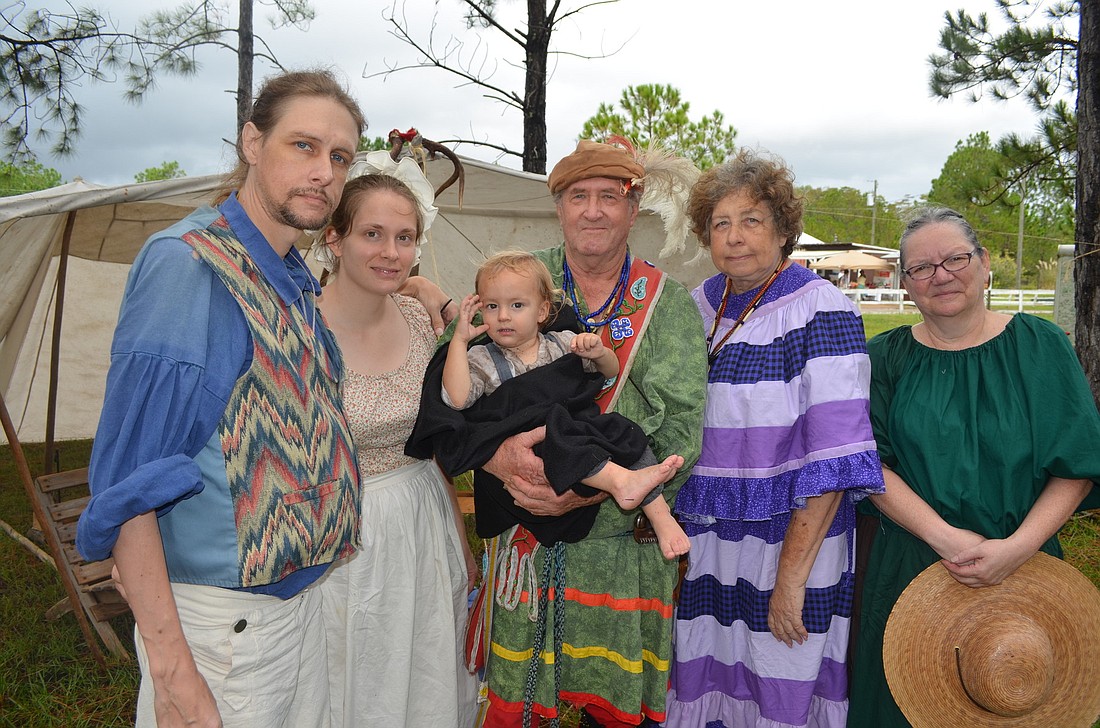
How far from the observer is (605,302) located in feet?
8.25

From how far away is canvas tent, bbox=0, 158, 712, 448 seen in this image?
4.51 m

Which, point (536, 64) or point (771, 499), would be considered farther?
point (536, 64)

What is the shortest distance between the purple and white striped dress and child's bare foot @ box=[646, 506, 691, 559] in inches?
10.2

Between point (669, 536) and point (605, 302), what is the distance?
83 cm

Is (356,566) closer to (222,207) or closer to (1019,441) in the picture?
(222,207)

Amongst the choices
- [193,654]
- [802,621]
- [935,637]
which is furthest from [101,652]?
[935,637]

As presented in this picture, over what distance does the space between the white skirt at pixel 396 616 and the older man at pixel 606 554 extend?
0.18 meters

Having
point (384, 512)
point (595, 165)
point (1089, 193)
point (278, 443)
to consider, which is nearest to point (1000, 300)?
point (1089, 193)

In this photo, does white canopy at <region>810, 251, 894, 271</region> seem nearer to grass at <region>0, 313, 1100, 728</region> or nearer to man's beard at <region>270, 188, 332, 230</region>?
grass at <region>0, 313, 1100, 728</region>

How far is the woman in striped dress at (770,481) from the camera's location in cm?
221

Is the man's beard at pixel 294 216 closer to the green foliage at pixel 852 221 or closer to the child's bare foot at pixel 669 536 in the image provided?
the child's bare foot at pixel 669 536

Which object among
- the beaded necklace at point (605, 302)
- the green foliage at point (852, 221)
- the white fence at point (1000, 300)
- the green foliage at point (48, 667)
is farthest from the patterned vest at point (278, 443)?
the green foliage at point (852, 221)

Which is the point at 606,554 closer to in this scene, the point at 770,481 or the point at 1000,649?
the point at 770,481

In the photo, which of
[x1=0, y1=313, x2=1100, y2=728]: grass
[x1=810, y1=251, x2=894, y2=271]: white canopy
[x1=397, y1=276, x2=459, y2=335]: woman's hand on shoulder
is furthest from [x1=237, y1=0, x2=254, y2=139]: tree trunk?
[x1=810, y1=251, x2=894, y2=271]: white canopy
